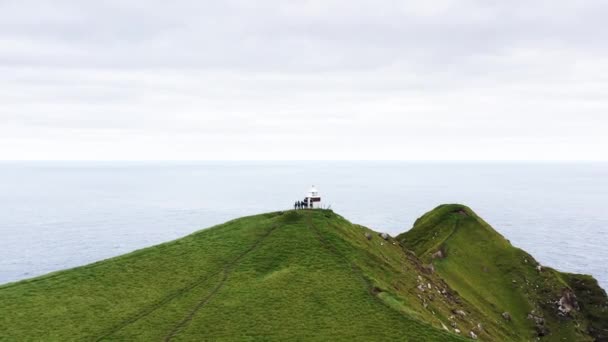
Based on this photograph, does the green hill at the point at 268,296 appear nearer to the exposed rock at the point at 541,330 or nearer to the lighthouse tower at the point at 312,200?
the exposed rock at the point at 541,330

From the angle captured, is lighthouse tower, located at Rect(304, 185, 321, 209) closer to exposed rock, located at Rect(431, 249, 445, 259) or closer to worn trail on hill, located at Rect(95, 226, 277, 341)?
worn trail on hill, located at Rect(95, 226, 277, 341)

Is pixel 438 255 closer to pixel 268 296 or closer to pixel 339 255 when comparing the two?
pixel 339 255

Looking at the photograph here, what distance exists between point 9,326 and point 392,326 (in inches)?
1846

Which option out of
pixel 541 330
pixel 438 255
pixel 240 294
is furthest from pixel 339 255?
pixel 541 330

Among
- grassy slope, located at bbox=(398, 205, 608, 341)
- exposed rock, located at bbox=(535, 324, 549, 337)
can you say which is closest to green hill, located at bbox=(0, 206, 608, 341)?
grassy slope, located at bbox=(398, 205, 608, 341)

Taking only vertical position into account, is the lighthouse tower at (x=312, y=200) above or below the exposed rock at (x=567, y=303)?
above

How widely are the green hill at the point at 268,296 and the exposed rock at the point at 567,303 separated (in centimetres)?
173

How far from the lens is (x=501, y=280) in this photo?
11425 centimetres

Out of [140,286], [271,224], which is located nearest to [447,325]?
[271,224]

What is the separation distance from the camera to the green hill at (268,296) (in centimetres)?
5462

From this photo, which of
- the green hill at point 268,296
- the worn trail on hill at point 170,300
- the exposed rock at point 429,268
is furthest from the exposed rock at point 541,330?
the worn trail on hill at point 170,300

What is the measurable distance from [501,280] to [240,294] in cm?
7938

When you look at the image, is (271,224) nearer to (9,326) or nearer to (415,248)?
(9,326)

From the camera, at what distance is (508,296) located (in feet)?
357
